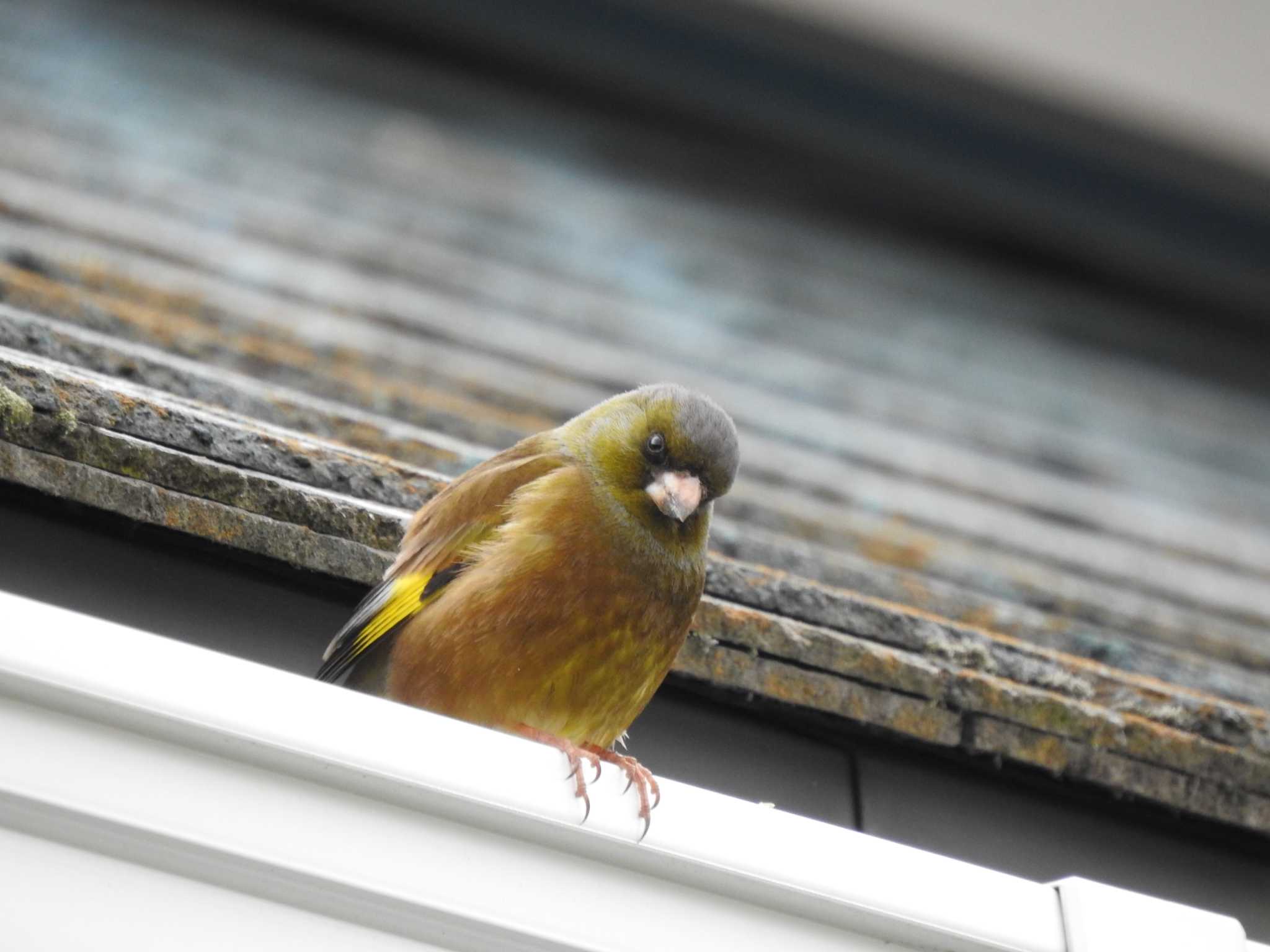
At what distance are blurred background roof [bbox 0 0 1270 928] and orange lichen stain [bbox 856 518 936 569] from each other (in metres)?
0.01

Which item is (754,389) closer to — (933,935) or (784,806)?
(784,806)

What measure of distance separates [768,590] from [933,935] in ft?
2.09

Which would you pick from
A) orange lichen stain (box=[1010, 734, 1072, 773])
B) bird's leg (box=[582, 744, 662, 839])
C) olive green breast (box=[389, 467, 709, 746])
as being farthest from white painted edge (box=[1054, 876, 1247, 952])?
olive green breast (box=[389, 467, 709, 746])

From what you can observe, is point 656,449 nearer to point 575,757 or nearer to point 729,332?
point 575,757

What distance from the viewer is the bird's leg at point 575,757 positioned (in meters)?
1.29

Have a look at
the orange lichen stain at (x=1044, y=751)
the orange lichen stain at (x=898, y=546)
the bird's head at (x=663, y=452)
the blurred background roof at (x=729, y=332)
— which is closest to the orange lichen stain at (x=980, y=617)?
the blurred background roof at (x=729, y=332)

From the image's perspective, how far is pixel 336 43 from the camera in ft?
14.3

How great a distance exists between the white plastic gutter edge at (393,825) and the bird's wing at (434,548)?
0.43 m

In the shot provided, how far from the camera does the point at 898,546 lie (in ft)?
8.86

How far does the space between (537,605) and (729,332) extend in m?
2.06

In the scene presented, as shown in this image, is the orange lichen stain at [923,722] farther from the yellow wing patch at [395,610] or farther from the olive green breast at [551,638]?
the yellow wing patch at [395,610]

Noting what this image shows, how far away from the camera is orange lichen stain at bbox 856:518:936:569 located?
2607 millimetres

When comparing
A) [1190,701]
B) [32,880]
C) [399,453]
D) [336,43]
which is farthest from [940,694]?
[336,43]

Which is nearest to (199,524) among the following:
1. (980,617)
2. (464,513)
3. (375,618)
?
(375,618)
